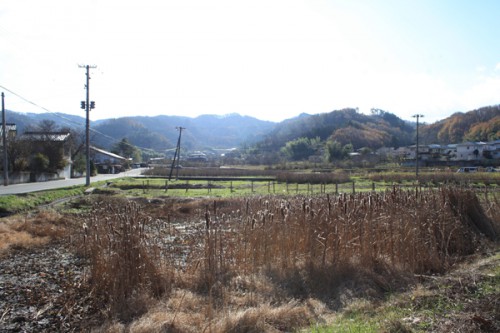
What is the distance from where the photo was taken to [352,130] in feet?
406

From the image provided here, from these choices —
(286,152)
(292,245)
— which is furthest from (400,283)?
(286,152)

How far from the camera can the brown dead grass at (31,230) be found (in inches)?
436

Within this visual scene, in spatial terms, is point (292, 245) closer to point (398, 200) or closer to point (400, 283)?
point (400, 283)

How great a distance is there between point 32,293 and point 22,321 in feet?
3.64

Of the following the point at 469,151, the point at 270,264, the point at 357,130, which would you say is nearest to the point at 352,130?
the point at 357,130

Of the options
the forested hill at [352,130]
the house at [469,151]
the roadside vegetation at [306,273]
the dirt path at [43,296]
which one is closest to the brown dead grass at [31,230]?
the dirt path at [43,296]

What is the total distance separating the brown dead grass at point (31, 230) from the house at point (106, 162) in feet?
186

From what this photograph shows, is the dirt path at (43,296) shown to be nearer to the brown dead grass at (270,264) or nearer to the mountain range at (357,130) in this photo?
the brown dead grass at (270,264)

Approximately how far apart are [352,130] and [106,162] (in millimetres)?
77577

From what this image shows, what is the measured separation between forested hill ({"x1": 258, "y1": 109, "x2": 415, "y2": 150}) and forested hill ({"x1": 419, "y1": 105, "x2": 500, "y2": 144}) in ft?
28.2

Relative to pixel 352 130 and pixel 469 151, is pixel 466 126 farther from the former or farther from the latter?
pixel 469 151

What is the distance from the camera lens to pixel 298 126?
534 feet

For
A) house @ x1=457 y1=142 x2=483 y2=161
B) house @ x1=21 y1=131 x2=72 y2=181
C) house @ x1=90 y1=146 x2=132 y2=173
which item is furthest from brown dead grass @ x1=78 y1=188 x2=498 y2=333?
house @ x1=457 y1=142 x2=483 y2=161

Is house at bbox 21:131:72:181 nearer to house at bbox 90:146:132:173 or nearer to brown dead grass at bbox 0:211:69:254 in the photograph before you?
house at bbox 90:146:132:173
